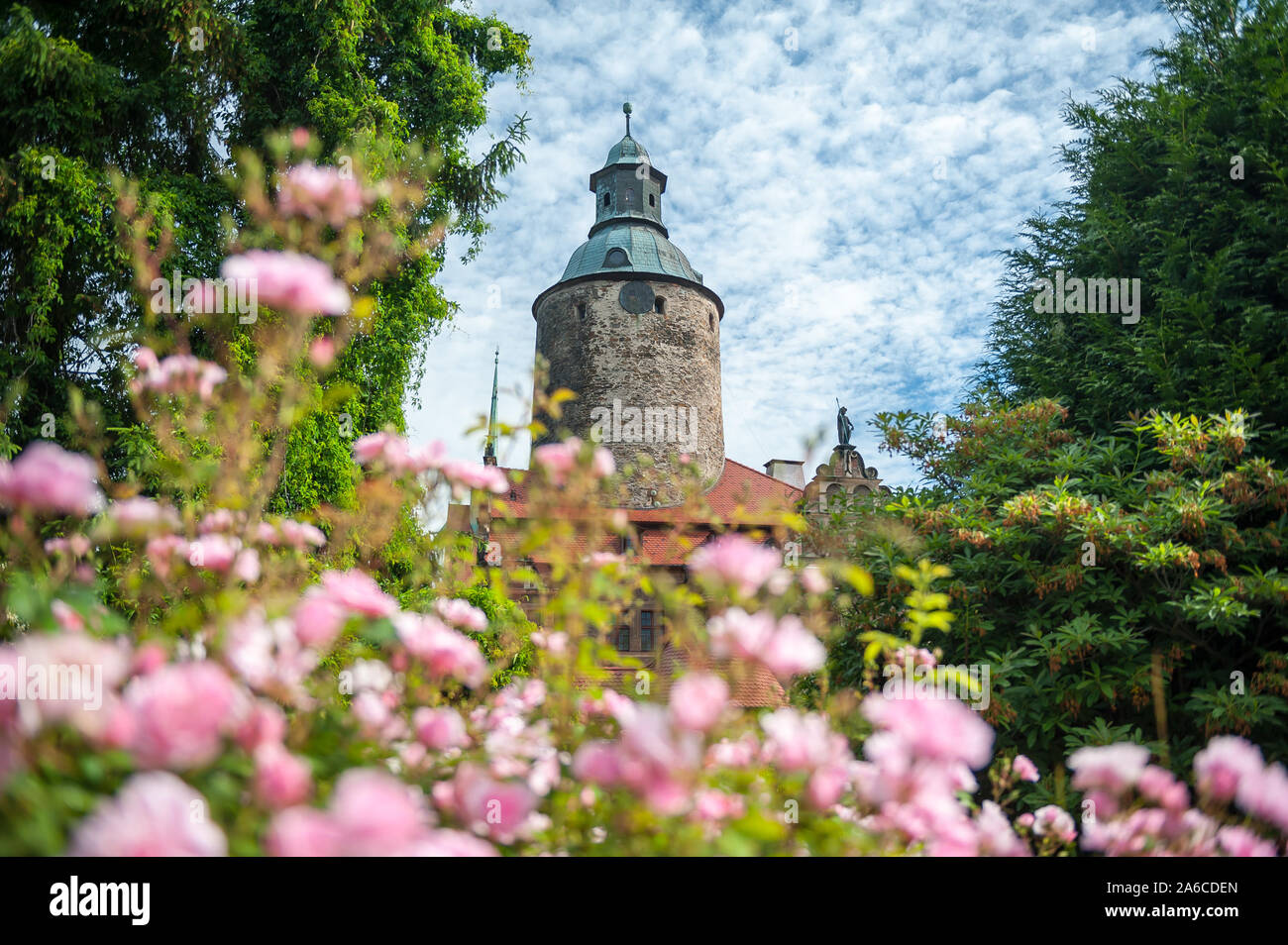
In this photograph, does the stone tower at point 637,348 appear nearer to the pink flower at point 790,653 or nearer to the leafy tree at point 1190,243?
the leafy tree at point 1190,243

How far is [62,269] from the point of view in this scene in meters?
9.29

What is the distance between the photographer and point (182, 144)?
35.0 ft

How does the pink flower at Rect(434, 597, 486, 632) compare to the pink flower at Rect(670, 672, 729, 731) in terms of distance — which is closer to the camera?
the pink flower at Rect(670, 672, 729, 731)

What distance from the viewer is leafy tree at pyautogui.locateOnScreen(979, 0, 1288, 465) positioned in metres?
6.78

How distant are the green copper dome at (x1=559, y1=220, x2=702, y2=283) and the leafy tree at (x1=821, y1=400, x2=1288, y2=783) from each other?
22.4 m

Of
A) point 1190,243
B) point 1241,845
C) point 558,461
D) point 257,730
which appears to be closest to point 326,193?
point 558,461

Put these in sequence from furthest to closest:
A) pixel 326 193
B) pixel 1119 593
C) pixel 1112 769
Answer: pixel 1119 593, pixel 326 193, pixel 1112 769

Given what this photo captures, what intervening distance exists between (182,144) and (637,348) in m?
16.8

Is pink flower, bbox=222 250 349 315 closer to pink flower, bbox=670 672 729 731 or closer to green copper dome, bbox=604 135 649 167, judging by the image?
pink flower, bbox=670 672 729 731

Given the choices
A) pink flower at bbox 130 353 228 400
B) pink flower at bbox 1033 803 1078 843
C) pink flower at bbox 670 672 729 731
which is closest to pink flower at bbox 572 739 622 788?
pink flower at bbox 670 672 729 731

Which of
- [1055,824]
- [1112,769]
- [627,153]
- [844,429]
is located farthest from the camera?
[627,153]

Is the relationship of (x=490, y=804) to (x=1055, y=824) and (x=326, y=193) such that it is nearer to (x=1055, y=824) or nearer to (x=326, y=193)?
(x=326, y=193)

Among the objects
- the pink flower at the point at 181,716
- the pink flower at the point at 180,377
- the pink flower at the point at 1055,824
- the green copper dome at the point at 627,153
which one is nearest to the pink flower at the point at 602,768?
the pink flower at the point at 181,716

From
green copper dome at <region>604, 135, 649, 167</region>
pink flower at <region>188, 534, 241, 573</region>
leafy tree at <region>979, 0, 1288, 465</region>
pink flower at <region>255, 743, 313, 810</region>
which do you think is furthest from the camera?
green copper dome at <region>604, 135, 649, 167</region>
